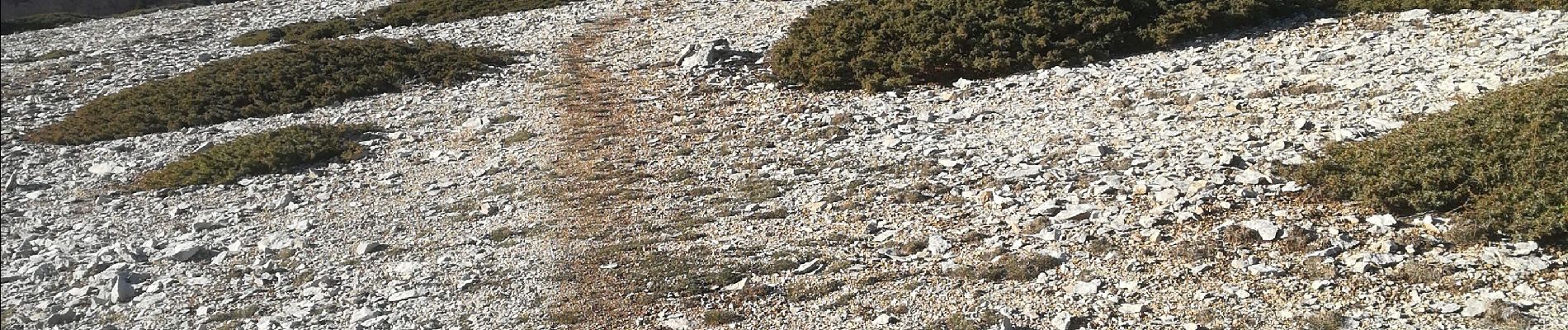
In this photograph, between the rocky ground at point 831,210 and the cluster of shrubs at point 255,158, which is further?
the cluster of shrubs at point 255,158

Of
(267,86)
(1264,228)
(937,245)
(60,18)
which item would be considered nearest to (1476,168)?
(1264,228)

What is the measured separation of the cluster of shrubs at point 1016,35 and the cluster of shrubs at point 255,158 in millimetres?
7118

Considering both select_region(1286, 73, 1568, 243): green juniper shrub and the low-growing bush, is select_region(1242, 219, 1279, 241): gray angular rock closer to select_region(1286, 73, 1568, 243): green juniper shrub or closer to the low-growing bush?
select_region(1286, 73, 1568, 243): green juniper shrub

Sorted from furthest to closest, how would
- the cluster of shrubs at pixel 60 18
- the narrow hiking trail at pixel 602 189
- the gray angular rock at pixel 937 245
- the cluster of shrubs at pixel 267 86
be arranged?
the cluster of shrubs at pixel 60 18 → the cluster of shrubs at pixel 267 86 → the gray angular rock at pixel 937 245 → the narrow hiking trail at pixel 602 189

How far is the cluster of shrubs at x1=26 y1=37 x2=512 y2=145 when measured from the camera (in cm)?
2125

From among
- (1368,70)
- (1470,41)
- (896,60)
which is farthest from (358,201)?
(1470,41)

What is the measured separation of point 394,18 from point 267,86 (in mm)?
7903

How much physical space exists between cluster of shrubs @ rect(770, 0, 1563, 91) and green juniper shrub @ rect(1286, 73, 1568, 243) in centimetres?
657

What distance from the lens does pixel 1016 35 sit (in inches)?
741

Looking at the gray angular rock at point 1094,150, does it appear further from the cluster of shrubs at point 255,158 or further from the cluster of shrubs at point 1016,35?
the cluster of shrubs at point 255,158

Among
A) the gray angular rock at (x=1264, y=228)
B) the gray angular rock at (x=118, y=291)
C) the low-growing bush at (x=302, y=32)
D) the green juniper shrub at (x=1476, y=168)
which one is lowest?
the low-growing bush at (x=302, y=32)

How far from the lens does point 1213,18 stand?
1861cm

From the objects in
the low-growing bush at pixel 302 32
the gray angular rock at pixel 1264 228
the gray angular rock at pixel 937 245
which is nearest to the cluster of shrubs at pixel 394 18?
the low-growing bush at pixel 302 32

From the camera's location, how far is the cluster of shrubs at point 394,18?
29344 millimetres
